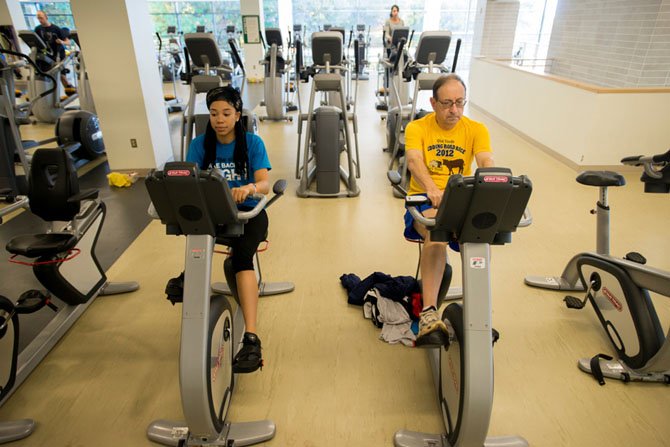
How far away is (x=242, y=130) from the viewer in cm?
226

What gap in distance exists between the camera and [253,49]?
1066cm

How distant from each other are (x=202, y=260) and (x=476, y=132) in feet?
5.16

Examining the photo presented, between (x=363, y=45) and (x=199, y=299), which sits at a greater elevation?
(x=363, y=45)

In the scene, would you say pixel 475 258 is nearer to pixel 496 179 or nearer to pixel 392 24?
pixel 496 179

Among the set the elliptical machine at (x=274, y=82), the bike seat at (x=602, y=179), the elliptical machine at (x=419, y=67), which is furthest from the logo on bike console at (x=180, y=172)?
the elliptical machine at (x=274, y=82)

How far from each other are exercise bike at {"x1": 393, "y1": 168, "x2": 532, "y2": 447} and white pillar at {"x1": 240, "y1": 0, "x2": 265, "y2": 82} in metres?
8.80

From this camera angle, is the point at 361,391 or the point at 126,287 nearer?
the point at 361,391

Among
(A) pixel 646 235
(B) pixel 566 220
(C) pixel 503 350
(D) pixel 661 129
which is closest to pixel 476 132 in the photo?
(C) pixel 503 350

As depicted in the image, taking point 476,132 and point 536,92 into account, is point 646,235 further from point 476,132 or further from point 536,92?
point 536,92

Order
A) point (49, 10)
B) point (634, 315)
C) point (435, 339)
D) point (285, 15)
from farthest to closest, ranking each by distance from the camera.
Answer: point (49, 10) → point (285, 15) → point (634, 315) → point (435, 339)

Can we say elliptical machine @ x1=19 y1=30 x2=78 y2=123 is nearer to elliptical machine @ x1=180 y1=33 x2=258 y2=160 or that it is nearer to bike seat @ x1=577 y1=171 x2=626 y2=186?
elliptical machine @ x1=180 y1=33 x2=258 y2=160

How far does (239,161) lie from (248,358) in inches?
40.9

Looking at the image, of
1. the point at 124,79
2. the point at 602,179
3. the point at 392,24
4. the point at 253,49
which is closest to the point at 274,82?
the point at 124,79

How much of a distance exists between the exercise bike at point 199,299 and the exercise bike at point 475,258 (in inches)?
30.6
